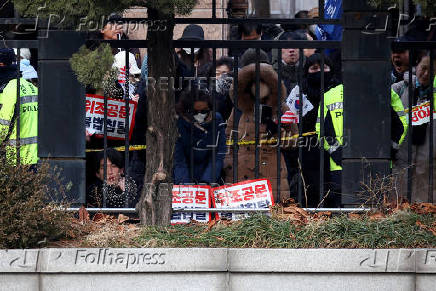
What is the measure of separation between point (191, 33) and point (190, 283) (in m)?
3.70

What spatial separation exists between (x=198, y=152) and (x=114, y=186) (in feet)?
3.44

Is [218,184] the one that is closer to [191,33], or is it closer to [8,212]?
[191,33]

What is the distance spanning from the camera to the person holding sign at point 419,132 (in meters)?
9.42

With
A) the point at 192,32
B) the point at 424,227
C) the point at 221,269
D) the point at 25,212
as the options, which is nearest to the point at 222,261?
the point at 221,269

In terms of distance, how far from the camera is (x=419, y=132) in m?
9.86

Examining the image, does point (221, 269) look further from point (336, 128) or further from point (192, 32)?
point (336, 128)

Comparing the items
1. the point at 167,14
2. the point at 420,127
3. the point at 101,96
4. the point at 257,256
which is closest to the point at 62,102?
the point at 101,96

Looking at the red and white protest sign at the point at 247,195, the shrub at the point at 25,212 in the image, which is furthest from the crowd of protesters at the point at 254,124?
the shrub at the point at 25,212

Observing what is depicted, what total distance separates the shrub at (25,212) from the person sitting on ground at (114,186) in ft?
3.69

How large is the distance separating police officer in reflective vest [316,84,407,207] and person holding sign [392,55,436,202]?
0.17 metres

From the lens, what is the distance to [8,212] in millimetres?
6312

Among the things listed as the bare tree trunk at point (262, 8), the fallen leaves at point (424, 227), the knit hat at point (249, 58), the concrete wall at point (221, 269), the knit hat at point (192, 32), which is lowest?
the concrete wall at point (221, 269)

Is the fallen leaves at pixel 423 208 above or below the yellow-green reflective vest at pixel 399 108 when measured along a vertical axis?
below

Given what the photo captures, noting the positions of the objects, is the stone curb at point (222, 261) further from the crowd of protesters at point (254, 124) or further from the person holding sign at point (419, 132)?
the person holding sign at point (419, 132)
